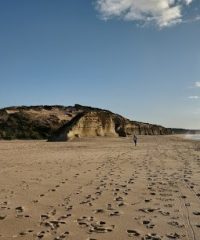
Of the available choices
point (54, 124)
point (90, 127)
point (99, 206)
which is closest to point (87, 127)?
point (90, 127)

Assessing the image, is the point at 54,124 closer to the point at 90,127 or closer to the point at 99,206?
the point at 90,127

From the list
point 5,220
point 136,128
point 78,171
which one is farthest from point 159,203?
point 136,128

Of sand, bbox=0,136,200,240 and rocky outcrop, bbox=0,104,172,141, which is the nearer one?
sand, bbox=0,136,200,240

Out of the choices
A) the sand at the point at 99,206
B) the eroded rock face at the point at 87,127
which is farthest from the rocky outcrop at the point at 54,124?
the sand at the point at 99,206

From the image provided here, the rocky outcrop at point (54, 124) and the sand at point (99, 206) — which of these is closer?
the sand at point (99, 206)

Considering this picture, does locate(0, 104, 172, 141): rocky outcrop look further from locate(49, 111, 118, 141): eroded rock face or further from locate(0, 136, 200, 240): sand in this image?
locate(0, 136, 200, 240): sand

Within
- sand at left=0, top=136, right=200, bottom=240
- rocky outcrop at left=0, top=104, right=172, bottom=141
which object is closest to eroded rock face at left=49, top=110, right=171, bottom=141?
rocky outcrop at left=0, top=104, right=172, bottom=141

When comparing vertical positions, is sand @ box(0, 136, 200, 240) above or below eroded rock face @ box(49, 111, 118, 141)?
below

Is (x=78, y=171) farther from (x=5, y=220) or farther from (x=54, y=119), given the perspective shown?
(x=54, y=119)

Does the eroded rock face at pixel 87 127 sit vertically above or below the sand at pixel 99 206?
above

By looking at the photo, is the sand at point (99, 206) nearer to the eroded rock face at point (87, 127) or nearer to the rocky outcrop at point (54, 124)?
the eroded rock face at point (87, 127)

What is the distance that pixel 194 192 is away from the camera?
9773mm

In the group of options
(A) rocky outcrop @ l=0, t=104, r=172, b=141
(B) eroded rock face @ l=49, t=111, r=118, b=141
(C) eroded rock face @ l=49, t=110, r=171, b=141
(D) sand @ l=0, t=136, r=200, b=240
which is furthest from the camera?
(A) rocky outcrop @ l=0, t=104, r=172, b=141

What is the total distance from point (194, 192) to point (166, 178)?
258 cm
